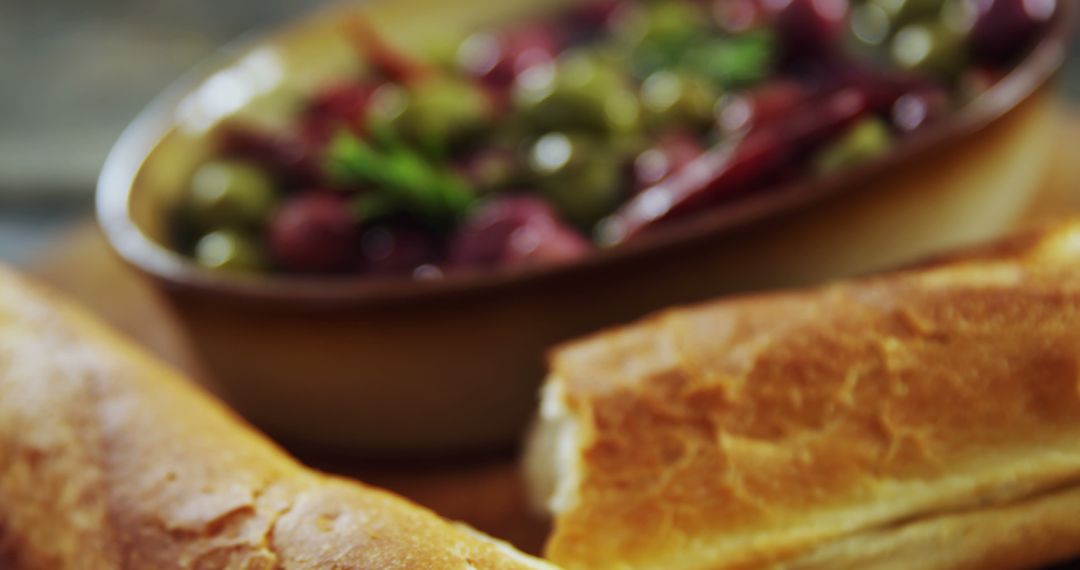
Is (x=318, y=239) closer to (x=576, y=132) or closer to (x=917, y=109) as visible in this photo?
(x=576, y=132)

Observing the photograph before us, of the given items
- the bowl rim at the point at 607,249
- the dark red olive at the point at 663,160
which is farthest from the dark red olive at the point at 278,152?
the dark red olive at the point at 663,160

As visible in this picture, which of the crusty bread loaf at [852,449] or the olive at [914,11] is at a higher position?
the olive at [914,11]

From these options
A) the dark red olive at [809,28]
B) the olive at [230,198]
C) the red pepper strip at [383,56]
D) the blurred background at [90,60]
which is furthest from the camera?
the blurred background at [90,60]

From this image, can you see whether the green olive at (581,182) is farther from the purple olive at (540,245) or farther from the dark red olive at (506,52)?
the dark red olive at (506,52)

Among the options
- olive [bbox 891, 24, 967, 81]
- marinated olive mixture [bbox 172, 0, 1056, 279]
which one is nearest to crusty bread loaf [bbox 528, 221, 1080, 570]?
marinated olive mixture [bbox 172, 0, 1056, 279]

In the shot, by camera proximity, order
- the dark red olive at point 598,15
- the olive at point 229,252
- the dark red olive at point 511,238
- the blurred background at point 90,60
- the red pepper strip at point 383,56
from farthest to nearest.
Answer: the blurred background at point 90,60, the dark red olive at point 598,15, the red pepper strip at point 383,56, the olive at point 229,252, the dark red olive at point 511,238

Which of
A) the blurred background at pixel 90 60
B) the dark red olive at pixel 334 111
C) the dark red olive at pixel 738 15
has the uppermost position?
the blurred background at pixel 90 60
